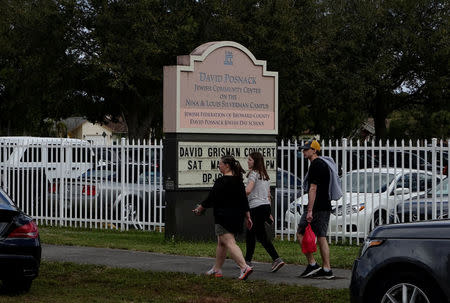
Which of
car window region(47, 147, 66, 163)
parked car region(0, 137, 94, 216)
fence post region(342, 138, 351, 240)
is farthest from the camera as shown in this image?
car window region(47, 147, 66, 163)

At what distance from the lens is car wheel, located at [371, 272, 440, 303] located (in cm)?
725

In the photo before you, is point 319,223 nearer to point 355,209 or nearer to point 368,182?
point 355,209

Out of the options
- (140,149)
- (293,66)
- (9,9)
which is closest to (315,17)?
(293,66)

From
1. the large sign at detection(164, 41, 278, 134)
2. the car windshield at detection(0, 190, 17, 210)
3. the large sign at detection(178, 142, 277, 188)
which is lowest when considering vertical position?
the car windshield at detection(0, 190, 17, 210)

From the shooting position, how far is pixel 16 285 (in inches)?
409

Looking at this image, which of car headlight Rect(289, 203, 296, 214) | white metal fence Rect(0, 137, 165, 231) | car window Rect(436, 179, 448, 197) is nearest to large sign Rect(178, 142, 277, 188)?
car headlight Rect(289, 203, 296, 214)

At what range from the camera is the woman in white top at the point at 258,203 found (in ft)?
39.2

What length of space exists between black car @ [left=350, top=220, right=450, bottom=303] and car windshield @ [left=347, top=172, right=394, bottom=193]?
306 inches

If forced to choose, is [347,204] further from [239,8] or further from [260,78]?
[239,8]

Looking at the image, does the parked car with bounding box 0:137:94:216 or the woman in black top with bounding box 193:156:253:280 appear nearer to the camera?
the woman in black top with bounding box 193:156:253:280

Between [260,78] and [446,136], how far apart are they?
57047 mm

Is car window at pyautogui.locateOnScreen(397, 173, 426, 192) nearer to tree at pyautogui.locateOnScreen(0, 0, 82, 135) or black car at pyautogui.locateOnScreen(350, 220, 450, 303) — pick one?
black car at pyautogui.locateOnScreen(350, 220, 450, 303)

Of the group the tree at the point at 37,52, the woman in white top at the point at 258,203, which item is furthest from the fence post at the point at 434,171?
the tree at the point at 37,52

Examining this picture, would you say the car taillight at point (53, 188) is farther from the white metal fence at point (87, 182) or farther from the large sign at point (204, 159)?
the large sign at point (204, 159)
